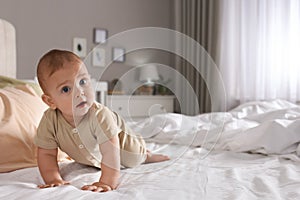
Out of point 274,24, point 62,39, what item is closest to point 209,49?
point 274,24

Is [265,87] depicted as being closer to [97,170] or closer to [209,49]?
[209,49]

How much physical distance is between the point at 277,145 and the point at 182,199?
2.08 feet

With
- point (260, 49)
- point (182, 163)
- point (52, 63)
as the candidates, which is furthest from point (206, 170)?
point (260, 49)

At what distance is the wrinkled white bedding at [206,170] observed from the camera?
75cm

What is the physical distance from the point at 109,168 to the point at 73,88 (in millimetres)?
211

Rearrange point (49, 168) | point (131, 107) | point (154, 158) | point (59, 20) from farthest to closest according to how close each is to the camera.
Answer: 1. point (59, 20)
2. point (131, 107)
3. point (154, 158)
4. point (49, 168)

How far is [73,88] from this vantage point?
2.80 feet

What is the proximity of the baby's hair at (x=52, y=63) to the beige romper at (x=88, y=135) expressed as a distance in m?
0.13

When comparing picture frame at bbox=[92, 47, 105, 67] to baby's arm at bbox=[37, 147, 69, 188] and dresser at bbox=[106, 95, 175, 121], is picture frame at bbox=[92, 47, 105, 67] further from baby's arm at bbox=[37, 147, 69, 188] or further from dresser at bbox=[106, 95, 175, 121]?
baby's arm at bbox=[37, 147, 69, 188]

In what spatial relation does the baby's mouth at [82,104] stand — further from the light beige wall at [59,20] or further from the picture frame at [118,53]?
the light beige wall at [59,20]

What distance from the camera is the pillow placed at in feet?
3.37

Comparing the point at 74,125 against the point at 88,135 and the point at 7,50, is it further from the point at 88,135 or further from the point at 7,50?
the point at 7,50

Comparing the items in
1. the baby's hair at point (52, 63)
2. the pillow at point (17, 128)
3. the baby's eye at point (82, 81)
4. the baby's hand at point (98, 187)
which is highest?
the baby's hair at point (52, 63)

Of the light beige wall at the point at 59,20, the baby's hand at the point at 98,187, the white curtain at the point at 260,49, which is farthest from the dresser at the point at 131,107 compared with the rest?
the light beige wall at the point at 59,20
